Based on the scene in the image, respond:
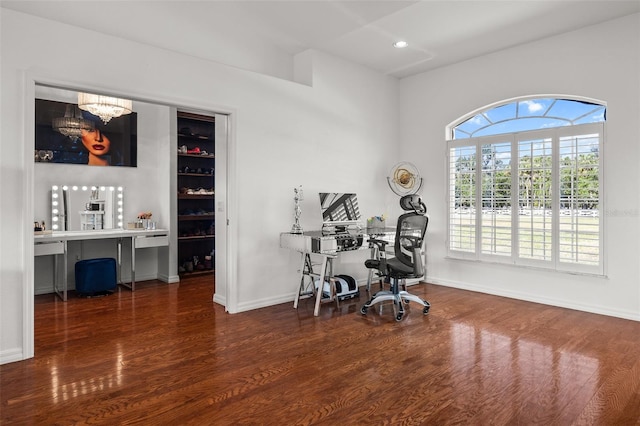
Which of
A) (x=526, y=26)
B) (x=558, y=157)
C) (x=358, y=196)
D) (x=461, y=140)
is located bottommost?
(x=358, y=196)

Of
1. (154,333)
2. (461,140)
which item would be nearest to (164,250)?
(154,333)

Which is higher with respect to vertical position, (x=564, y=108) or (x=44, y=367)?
(x=564, y=108)

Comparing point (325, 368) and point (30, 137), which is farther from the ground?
point (30, 137)

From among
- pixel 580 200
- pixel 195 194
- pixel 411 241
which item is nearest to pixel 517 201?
pixel 580 200

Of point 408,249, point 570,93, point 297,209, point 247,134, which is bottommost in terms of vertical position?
point 408,249

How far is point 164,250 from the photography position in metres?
5.97

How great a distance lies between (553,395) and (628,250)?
2.43 m

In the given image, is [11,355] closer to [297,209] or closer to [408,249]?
[297,209]

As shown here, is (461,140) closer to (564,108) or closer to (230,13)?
(564,108)

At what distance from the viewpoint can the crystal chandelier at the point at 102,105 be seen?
14.9ft

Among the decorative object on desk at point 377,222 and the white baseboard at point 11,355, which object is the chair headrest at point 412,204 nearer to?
the decorative object on desk at point 377,222

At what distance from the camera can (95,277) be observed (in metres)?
5.02

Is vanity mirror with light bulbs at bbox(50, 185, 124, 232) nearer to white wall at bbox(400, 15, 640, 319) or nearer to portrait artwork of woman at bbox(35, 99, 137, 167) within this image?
portrait artwork of woman at bbox(35, 99, 137, 167)

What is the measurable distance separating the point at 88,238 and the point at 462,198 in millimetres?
4740
